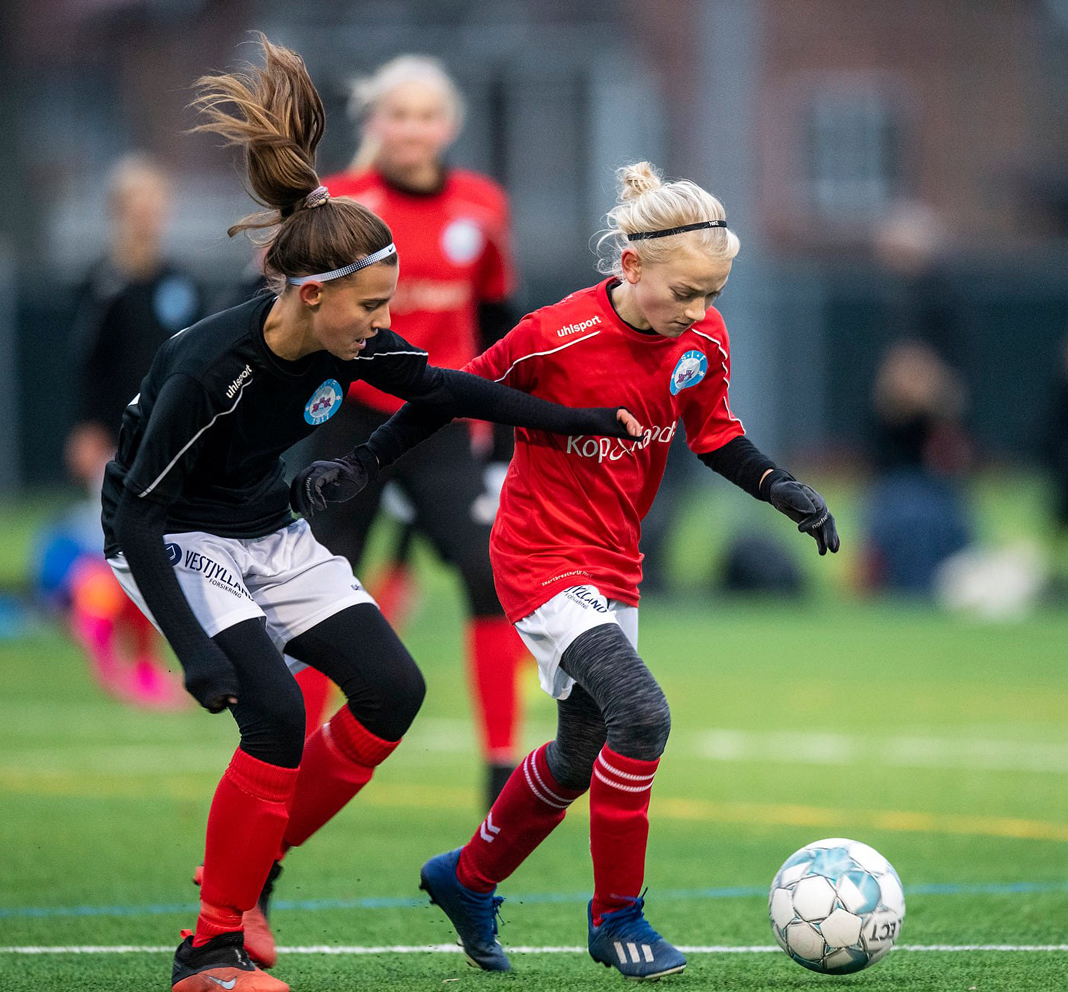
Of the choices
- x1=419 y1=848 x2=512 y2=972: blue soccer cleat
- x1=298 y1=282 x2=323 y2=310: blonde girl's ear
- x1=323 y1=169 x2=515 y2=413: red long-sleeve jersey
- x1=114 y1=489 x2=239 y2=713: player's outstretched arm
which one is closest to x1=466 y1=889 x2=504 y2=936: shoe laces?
x1=419 y1=848 x2=512 y2=972: blue soccer cleat

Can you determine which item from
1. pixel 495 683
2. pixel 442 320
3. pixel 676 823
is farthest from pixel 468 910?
pixel 442 320

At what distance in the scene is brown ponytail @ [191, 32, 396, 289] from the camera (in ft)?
15.0

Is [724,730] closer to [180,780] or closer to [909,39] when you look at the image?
[180,780]

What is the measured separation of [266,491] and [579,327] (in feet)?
2.90

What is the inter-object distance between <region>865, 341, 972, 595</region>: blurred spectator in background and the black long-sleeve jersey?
10.0m

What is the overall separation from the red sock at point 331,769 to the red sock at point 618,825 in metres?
0.63

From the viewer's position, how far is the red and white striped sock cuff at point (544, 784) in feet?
16.1

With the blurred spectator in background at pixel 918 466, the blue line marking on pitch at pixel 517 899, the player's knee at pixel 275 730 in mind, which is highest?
the player's knee at pixel 275 730

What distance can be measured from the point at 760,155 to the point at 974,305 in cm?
992

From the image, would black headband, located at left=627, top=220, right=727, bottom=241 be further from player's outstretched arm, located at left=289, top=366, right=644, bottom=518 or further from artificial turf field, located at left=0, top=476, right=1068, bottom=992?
artificial turf field, located at left=0, top=476, right=1068, bottom=992

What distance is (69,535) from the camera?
45.4ft

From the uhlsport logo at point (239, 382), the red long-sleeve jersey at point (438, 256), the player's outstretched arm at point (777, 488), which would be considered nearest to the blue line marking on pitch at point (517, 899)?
the player's outstretched arm at point (777, 488)

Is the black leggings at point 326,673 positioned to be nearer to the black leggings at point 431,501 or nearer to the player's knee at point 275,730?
the player's knee at point 275,730

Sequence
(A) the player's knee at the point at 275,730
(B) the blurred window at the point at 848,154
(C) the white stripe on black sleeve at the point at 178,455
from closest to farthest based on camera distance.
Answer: (C) the white stripe on black sleeve at the point at 178,455 → (A) the player's knee at the point at 275,730 → (B) the blurred window at the point at 848,154
